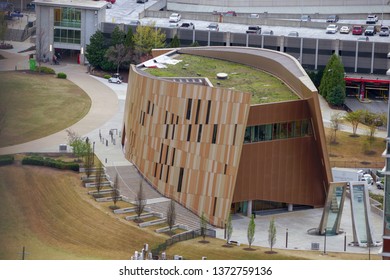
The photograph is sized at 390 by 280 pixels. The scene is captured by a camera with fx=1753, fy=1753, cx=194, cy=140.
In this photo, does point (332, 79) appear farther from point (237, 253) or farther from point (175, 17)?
point (237, 253)

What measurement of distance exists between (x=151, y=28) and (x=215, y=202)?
3869 cm

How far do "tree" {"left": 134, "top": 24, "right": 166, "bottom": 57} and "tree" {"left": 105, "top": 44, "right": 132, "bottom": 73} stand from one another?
0.85 m

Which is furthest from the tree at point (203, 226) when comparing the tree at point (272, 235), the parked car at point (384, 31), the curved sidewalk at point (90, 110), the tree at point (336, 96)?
the parked car at point (384, 31)

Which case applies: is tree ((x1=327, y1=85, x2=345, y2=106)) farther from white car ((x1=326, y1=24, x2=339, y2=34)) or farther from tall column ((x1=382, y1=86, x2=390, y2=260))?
tall column ((x1=382, y1=86, x2=390, y2=260))

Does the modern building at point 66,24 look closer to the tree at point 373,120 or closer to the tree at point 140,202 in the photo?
the tree at point 373,120

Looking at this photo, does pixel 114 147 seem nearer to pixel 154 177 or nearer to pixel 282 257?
pixel 154 177

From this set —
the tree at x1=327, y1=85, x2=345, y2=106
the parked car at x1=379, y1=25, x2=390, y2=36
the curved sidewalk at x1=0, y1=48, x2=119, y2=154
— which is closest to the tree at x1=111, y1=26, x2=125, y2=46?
the curved sidewalk at x1=0, y1=48, x2=119, y2=154

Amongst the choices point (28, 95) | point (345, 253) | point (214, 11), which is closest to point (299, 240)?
point (345, 253)

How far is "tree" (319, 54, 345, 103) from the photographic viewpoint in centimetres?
10050

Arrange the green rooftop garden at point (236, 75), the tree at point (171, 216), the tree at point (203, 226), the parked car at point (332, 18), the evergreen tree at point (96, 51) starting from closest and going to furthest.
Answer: the tree at point (171, 216) → the tree at point (203, 226) → the green rooftop garden at point (236, 75) → the evergreen tree at point (96, 51) → the parked car at point (332, 18)

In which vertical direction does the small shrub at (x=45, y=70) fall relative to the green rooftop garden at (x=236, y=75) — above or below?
A: below

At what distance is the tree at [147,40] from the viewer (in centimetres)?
10775

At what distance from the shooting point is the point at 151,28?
110125 mm

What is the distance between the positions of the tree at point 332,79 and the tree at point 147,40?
11.7 meters
